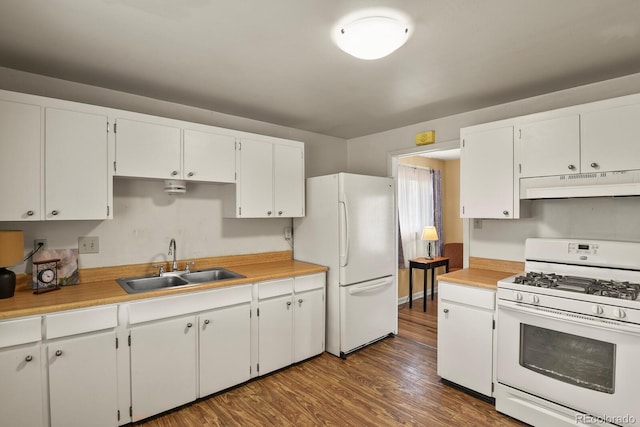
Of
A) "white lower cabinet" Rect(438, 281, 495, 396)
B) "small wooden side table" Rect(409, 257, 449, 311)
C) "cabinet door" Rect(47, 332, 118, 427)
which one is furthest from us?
"small wooden side table" Rect(409, 257, 449, 311)

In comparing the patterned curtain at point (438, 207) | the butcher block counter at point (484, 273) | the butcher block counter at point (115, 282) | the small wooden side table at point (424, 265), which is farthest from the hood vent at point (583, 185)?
the patterned curtain at point (438, 207)

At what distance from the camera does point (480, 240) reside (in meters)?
3.16

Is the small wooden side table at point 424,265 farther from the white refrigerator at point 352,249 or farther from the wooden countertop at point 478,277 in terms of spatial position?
the wooden countertop at point 478,277

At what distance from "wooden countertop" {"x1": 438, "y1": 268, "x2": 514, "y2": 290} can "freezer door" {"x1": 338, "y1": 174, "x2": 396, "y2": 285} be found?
83 cm

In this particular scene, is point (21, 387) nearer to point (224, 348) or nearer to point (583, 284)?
point (224, 348)

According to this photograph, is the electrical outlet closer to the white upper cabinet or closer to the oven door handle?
the white upper cabinet

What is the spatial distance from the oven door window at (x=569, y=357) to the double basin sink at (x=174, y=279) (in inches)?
87.1

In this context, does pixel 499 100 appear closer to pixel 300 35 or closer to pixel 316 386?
pixel 300 35

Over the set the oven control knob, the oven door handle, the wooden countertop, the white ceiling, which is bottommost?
the oven door handle

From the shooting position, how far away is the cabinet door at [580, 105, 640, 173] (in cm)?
213

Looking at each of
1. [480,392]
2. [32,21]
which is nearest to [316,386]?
[480,392]

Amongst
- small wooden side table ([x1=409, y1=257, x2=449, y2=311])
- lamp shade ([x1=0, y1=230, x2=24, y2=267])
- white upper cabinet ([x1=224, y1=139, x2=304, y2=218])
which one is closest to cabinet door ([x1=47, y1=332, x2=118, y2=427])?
lamp shade ([x1=0, y1=230, x2=24, y2=267])

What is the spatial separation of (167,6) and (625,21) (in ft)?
7.64

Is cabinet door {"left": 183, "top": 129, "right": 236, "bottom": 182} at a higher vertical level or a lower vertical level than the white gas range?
higher
